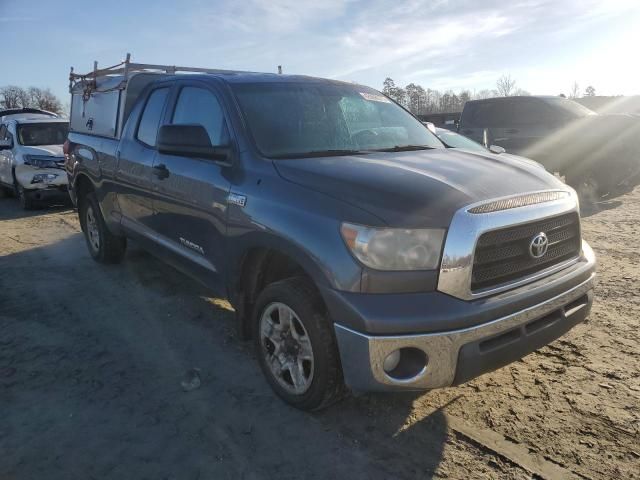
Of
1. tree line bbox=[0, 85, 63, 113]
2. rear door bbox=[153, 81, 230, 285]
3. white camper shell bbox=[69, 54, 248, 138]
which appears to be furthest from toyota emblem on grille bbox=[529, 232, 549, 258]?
tree line bbox=[0, 85, 63, 113]

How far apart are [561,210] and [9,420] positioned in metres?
3.36

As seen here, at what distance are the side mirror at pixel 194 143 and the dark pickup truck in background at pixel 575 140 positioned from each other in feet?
25.1

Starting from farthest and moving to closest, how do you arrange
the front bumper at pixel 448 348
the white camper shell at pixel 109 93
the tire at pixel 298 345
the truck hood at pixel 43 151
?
the truck hood at pixel 43 151, the white camper shell at pixel 109 93, the tire at pixel 298 345, the front bumper at pixel 448 348

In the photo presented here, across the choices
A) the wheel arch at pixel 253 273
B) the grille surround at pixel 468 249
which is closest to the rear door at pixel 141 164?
the wheel arch at pixel 253 273

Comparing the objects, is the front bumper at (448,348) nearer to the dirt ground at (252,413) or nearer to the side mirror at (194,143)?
the dirt ground at (252,413)

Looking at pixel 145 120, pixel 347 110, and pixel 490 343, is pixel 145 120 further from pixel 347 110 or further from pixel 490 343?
pixel 490 343

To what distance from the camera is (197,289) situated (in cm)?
512

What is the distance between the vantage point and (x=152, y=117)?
431 cm

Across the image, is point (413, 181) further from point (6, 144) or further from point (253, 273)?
point (6, 144)

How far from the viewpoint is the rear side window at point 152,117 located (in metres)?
4.21

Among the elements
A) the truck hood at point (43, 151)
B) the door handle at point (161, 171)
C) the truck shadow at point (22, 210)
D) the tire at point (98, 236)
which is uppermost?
the door handle at point (161, 171)

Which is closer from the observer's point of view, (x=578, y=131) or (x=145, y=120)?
(x=145, y=120)

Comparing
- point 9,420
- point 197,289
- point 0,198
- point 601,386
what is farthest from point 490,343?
point 0,198

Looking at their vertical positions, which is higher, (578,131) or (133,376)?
(578,131)
